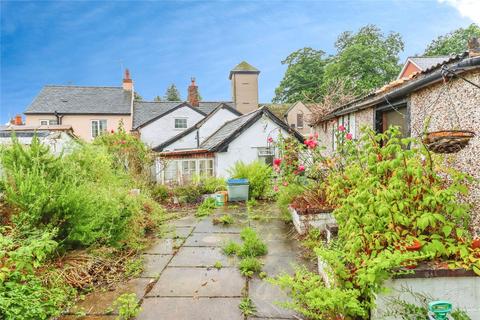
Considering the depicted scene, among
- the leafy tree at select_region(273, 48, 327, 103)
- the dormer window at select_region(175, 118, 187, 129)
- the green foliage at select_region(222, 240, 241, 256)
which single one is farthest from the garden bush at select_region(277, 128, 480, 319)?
the leafy tree at select_region(273, 48, 327, 103)

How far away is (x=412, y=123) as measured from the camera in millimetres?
4711

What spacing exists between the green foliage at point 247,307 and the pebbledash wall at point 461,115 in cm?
266

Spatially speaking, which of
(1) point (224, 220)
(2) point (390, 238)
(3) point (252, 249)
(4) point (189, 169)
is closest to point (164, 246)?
(3) point (252, 249)

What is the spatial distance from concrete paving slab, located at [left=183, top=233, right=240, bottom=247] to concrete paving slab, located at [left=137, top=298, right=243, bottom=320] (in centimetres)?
203

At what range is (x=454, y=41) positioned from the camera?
32.0m

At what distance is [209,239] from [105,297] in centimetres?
253

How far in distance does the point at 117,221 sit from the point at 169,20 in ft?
25.5

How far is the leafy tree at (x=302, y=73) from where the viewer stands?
129 feet

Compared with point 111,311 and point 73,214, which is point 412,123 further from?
point 73,214

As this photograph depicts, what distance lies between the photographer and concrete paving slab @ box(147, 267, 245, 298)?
3.54 m

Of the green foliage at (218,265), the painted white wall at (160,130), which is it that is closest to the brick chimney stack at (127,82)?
the painted white wall at (160,130)

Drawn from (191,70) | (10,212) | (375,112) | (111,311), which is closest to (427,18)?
(375,112)

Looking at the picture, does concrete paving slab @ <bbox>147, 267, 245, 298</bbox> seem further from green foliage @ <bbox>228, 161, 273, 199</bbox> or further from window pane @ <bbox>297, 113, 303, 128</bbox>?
window pane @ <bbox>297, 113, 303, 128</bbox>

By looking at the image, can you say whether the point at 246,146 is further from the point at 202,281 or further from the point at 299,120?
the point at 299,120
